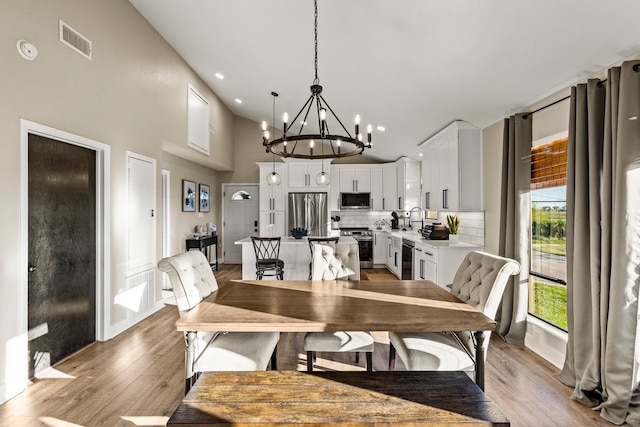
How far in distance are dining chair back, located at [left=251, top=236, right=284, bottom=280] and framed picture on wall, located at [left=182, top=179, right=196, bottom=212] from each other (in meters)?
2.14

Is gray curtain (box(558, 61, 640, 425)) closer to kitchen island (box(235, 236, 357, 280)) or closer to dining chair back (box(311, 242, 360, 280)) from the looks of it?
dining chair back (box(311, 242, 360, 280))

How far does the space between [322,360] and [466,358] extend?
1.34 m

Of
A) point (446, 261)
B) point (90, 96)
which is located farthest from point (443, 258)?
point (90, 96)

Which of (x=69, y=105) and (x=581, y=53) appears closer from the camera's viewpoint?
(x=581, y=53)

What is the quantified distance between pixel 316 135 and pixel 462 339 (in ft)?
5.70

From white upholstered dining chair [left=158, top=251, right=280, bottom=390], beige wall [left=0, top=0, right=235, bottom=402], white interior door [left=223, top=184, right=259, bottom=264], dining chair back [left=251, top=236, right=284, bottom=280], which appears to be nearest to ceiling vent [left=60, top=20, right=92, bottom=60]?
beige wall [left=0, top=0, right=235, bottom=402]

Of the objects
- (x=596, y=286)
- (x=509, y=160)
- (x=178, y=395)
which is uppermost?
(x=509, y=160)

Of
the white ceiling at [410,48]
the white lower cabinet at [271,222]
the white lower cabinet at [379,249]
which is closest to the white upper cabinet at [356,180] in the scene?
the white lower cabinet at [379,249]

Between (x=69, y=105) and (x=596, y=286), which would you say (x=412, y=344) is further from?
(x=69, y=105)

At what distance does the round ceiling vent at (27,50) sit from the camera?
2504 mm

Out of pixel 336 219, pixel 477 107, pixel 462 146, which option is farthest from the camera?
pixel 336 219

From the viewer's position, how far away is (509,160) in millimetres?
3326

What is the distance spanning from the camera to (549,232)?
10.1ft

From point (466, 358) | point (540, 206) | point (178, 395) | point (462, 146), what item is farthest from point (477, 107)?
point (178, 395)
